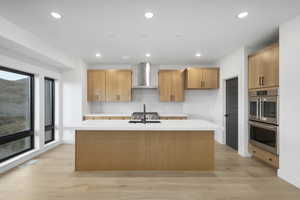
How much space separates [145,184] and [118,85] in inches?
130

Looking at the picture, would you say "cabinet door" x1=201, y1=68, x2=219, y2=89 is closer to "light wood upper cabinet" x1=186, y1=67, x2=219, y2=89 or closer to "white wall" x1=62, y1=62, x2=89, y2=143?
"light wood upper cabinet" x1=186, y1=67, x2=219, y2=89

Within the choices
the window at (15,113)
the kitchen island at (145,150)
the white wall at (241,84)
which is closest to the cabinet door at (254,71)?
the white wall at (241,84)

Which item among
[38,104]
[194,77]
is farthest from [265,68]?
[38,104]

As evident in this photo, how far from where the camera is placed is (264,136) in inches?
122

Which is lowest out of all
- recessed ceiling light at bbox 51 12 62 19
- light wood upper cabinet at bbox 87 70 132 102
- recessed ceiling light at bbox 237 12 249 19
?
light wood upper cabinet at bbox 87 70 132 102

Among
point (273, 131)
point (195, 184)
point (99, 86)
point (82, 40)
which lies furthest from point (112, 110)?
point (273, 131)

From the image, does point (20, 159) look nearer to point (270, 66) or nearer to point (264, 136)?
point (264, 136)

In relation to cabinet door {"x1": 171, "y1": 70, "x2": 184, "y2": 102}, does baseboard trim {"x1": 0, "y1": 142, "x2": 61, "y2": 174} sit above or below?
below

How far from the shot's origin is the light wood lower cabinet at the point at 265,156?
2.83 m

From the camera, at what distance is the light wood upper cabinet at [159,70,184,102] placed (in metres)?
5.14

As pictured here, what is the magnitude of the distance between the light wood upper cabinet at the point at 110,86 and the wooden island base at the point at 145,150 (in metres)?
2.36

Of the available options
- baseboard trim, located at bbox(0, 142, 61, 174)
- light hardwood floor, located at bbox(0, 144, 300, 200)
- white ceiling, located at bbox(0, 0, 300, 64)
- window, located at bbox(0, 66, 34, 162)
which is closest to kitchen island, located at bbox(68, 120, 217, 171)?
light hardwood floor, located at bbox(0, 144, 300, 200)

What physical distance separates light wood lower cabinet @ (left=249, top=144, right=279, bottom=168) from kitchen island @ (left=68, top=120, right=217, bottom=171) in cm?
108

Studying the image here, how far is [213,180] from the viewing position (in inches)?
102
